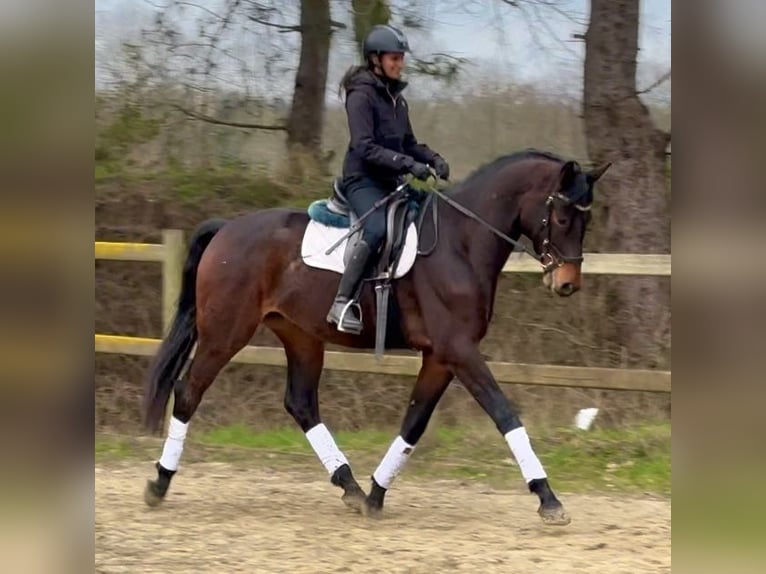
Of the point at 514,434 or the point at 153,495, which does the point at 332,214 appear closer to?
the point at 514,434

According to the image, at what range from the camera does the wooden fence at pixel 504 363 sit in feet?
21.5

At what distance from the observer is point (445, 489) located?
21.5 ft

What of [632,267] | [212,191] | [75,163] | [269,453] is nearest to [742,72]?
[75,163]

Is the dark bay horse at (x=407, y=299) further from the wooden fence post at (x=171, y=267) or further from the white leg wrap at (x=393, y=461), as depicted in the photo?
the wooden fence post at (x=171, y=267)

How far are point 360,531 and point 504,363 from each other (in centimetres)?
217

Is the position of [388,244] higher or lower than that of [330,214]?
lower

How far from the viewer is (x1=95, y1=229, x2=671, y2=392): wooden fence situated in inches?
259

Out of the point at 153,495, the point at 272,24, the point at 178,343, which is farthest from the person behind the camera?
the point at 272,24

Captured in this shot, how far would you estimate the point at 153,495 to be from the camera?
5.96 meters

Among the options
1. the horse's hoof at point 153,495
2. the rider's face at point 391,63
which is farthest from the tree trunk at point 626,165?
the horse's hoof at point 153,495

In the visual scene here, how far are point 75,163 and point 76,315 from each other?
245 millimetres

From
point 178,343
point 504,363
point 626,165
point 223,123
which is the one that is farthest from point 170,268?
point 626,165

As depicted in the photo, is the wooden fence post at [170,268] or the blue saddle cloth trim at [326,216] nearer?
the blue saddle cloth trim at [326,216]

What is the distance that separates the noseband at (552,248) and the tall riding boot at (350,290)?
968 mm
